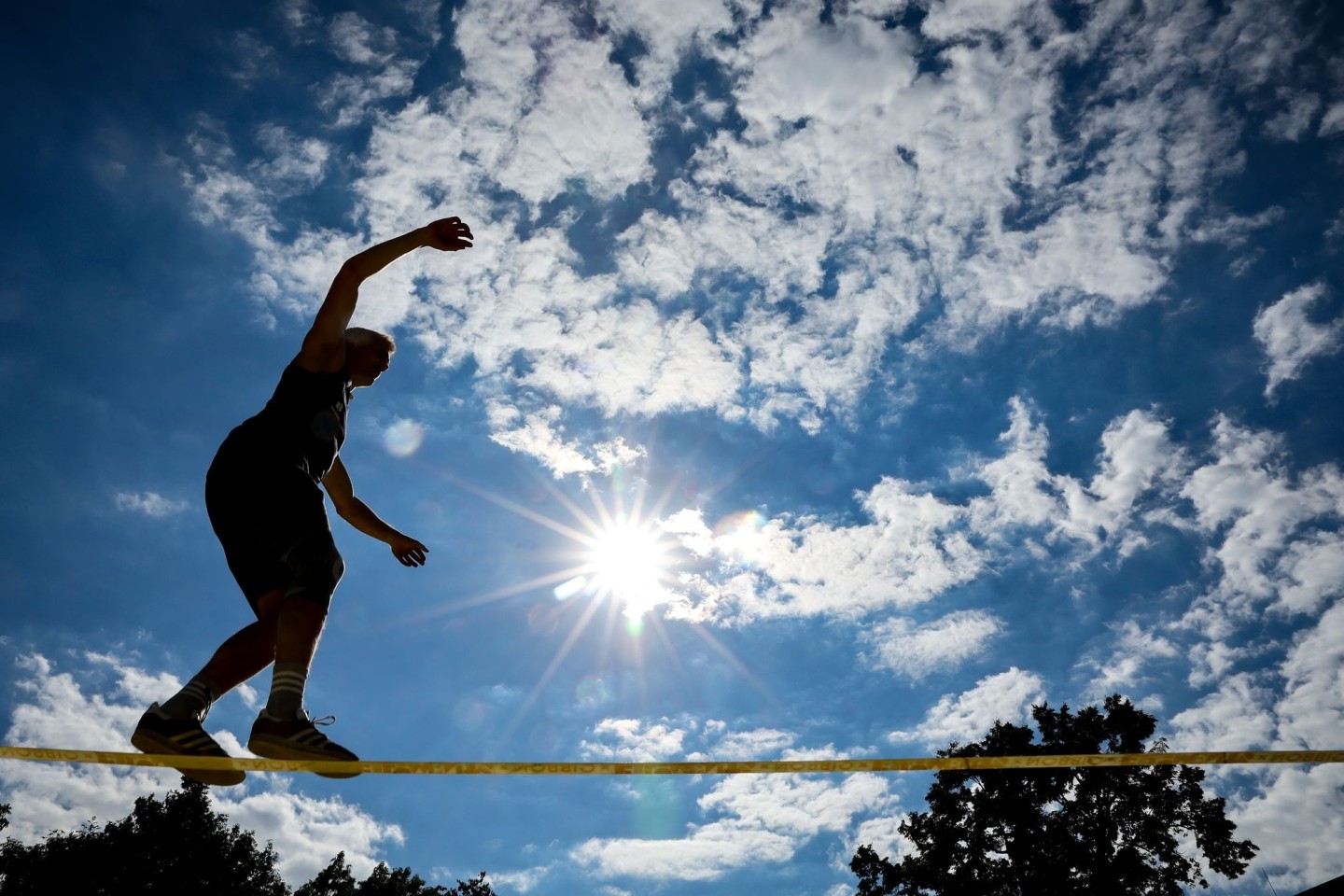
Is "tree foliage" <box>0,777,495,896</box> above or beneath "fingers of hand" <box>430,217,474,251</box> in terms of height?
above

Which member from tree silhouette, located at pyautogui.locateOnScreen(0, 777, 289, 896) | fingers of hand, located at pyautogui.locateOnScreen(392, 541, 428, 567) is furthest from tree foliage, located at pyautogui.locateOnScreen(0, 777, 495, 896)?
fingers of hand, located at pyautogui.locateOnScreen(392, 541, 428, 567)

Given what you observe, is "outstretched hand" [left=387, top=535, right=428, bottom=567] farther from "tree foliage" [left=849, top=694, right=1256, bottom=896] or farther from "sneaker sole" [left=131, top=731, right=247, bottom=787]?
"tree foliage" [left=849, top=694, right=1256, bottom=896]

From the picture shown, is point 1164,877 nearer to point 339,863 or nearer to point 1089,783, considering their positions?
point 1089,783

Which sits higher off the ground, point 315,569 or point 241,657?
point 315,569

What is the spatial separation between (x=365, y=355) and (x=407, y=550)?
4.35 ft

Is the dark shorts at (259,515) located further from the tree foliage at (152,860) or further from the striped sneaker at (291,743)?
the tree foliage at (152,860)

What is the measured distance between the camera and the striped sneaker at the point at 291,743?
3.09 meters

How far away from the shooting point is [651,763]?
3283mm

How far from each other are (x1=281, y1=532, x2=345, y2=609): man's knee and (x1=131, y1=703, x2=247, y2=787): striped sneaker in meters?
0.64

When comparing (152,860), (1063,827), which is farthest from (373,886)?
(1063,827)

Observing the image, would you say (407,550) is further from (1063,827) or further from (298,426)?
(1063,827)

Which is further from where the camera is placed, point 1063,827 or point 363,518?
point 1063,827

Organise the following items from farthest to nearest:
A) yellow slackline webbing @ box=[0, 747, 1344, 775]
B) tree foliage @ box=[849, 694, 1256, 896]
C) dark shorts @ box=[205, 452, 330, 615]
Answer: tree foliage @ box=[849, 694, 1256, 896] → dark shorts @ box=[205, 452, 330, 615] → yellow slackline webbing @ box=[0, 747, 1344, 775]

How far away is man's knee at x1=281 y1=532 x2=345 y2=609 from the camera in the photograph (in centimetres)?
342
